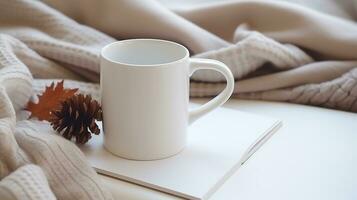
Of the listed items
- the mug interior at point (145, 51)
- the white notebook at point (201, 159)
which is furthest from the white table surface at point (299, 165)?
the mug interior at point (145, 51)

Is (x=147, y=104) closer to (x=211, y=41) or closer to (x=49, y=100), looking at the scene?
(x=49, y=100)

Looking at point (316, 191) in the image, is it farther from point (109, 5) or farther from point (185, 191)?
point (109, 5)

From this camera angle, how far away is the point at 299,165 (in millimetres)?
547

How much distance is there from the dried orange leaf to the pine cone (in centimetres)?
3

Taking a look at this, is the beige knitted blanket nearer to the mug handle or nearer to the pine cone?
the pine cone

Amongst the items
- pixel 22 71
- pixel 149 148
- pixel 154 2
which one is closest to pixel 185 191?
pixel 149 148

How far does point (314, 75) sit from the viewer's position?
27.5 inches

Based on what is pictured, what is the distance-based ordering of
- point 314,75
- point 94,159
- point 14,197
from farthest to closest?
point 314,75 < point 94,159 < point 14,197

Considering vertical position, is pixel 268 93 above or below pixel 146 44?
below

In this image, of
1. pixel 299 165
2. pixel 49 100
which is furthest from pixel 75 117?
pixel 299 165

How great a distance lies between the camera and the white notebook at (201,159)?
492 mm

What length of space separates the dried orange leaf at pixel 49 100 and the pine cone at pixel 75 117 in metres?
0.03

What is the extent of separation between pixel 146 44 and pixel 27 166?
172 millimetres

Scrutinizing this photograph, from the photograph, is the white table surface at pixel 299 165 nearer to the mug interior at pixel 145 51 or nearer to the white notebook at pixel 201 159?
the white notebook at pixel 201 159
